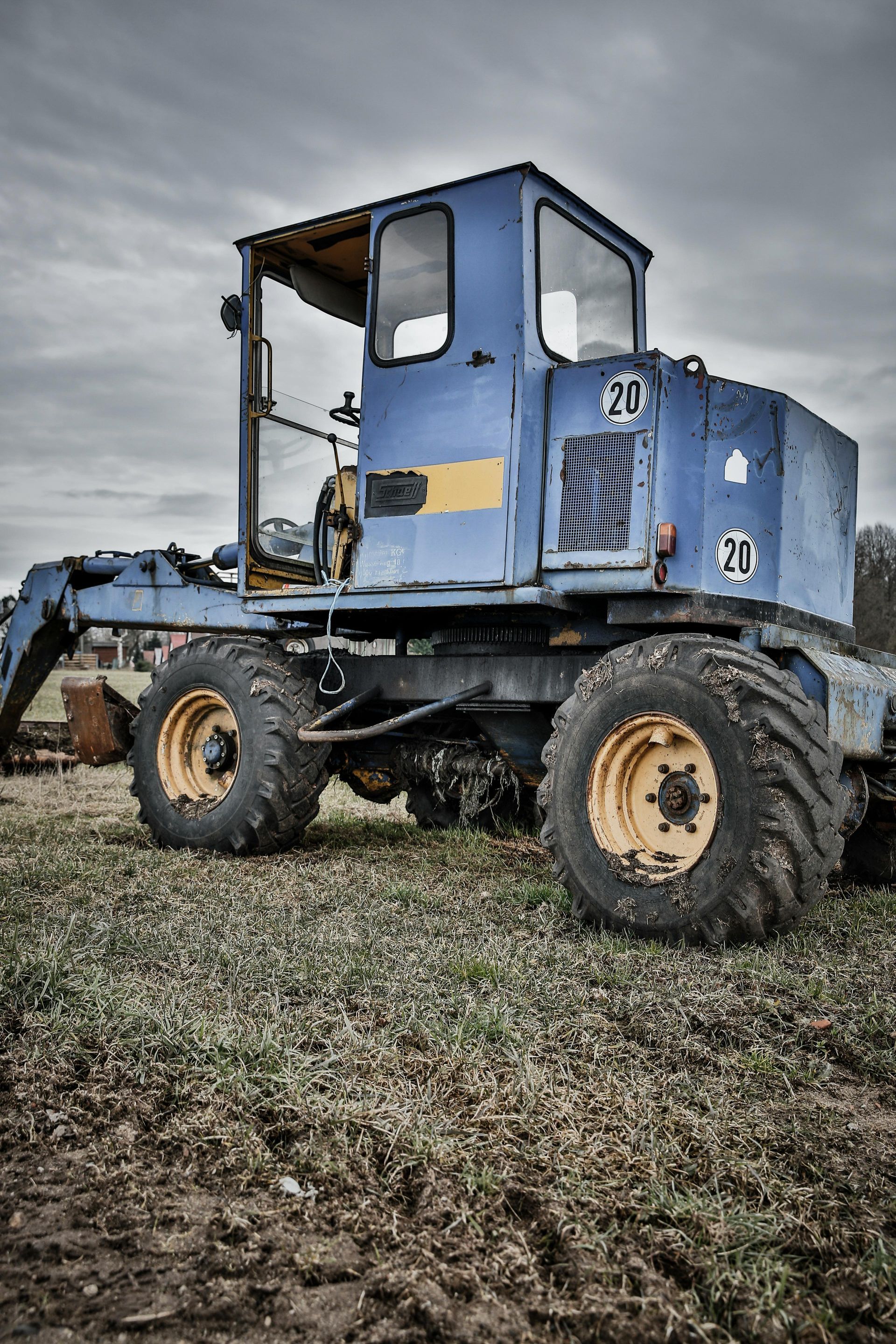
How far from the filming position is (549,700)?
510cm

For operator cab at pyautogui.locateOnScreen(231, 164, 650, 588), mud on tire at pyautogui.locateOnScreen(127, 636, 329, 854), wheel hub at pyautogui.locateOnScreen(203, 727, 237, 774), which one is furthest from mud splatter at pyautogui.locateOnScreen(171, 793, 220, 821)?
operator cab at pyautogui.locateOnScreen(231, 164, 650, 588)

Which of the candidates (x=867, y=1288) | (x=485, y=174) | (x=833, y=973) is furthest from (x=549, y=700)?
(x=867, y=1288)

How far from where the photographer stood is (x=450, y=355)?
5.03 metres

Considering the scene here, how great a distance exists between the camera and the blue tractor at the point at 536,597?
392 cm

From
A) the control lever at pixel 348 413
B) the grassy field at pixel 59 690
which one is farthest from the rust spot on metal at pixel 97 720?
the control lever at pixel 348 413

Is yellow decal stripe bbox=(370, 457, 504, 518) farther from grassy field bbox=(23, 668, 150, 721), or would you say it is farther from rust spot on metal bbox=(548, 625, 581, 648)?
grassy field bbox=(23, 668, 150, 721)

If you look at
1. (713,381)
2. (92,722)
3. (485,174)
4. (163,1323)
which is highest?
(485,174)

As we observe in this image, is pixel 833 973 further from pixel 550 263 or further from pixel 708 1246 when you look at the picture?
pixel 550 263

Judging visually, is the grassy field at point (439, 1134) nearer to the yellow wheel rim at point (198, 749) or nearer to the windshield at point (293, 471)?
the yellow wheel rim at point (198, 749)

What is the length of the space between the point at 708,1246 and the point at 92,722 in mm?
5987

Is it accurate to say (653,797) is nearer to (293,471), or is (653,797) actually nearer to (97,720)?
(293,471)

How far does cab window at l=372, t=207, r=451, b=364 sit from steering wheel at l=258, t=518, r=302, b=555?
1454mm

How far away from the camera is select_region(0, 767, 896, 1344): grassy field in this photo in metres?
1.69

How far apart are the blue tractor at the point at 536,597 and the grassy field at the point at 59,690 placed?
1616mm
